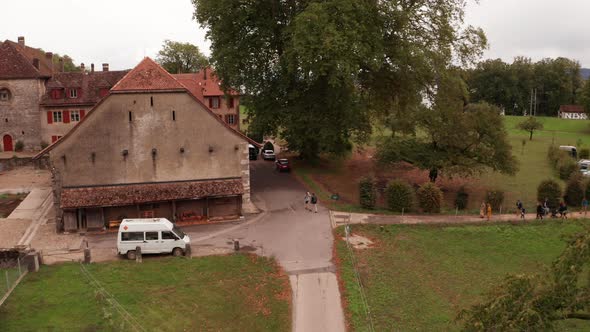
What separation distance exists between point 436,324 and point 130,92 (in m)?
22.2

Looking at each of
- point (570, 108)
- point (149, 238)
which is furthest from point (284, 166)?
point (570, 108)

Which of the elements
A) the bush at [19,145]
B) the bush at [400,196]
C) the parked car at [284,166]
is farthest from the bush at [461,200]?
the bush at [19,145]

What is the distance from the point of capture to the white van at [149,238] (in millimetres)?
28297

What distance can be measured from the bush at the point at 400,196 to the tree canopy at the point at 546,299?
23.6m

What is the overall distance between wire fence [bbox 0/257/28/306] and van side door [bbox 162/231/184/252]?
6.64m

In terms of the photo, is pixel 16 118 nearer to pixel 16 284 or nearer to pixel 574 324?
pixel 16 284

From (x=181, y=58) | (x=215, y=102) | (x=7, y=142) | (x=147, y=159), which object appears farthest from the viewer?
(x=181, y=58)

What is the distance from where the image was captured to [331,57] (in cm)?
3850

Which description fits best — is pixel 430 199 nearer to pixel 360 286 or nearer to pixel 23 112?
pixel 360 286

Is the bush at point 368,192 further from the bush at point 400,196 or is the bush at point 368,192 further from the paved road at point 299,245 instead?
the paved road at point 299,245

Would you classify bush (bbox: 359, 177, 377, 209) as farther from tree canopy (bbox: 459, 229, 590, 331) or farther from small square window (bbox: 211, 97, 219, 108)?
small square window (bbox: 211, 97, 219, 108)

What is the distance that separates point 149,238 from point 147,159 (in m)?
7.35

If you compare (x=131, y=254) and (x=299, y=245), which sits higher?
(x=131, y=254)

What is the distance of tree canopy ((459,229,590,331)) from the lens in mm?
12492
